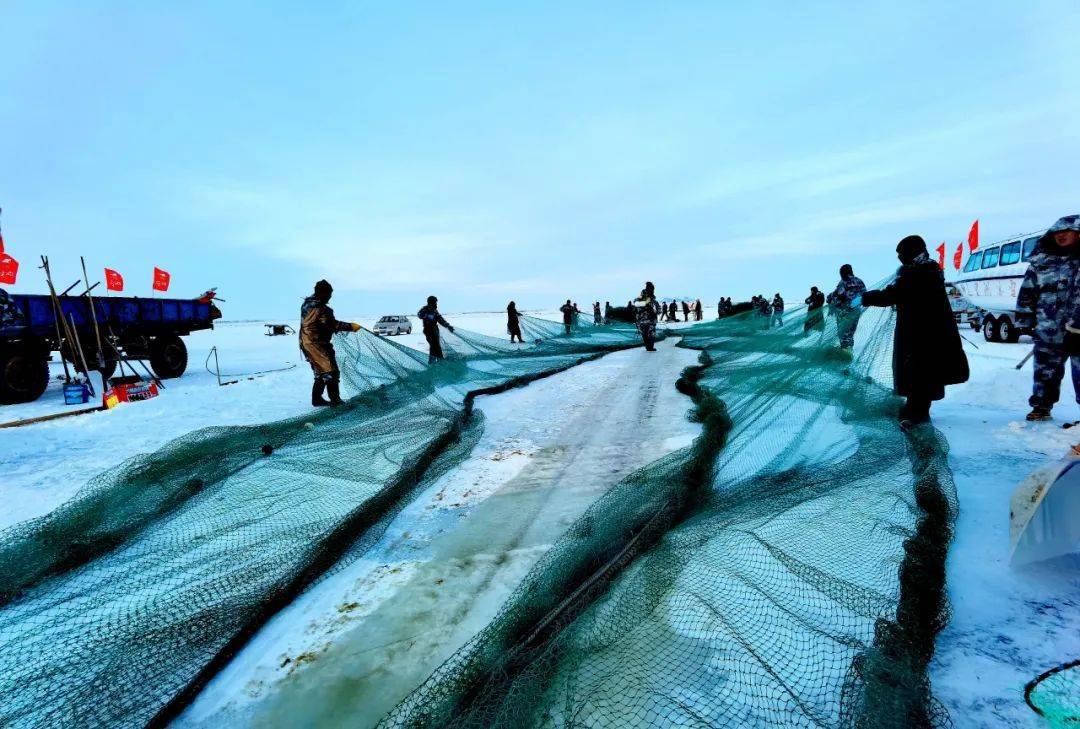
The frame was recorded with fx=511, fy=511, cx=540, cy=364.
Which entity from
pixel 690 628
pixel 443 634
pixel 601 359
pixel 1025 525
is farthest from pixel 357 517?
pixel 601 359

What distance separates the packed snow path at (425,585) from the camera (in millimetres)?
1801

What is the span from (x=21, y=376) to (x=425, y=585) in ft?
35.3

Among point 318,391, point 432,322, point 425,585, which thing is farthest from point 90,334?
point 425,585

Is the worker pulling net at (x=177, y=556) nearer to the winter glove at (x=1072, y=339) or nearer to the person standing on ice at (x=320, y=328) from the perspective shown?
the person standing on ice at (x=320, y=328)

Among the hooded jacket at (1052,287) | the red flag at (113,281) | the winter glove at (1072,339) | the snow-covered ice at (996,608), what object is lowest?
the snow-covered ice at (996,608)

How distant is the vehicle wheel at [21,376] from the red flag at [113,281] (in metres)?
2.25

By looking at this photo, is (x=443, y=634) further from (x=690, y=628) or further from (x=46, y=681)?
(x=46, y=681)

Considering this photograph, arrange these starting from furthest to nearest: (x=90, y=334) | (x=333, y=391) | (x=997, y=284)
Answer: (x=997, y=284) → (x=90, y=334) → (x=333, y=391)

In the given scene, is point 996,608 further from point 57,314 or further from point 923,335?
point 57,314

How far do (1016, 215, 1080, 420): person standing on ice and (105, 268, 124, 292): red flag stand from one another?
49.4ft

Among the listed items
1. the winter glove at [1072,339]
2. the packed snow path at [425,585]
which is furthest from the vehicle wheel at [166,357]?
the winter glove at [1072,339]

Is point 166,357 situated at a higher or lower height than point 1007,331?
higher

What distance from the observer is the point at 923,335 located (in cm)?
429

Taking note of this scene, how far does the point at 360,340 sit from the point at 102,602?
5.37 meters
